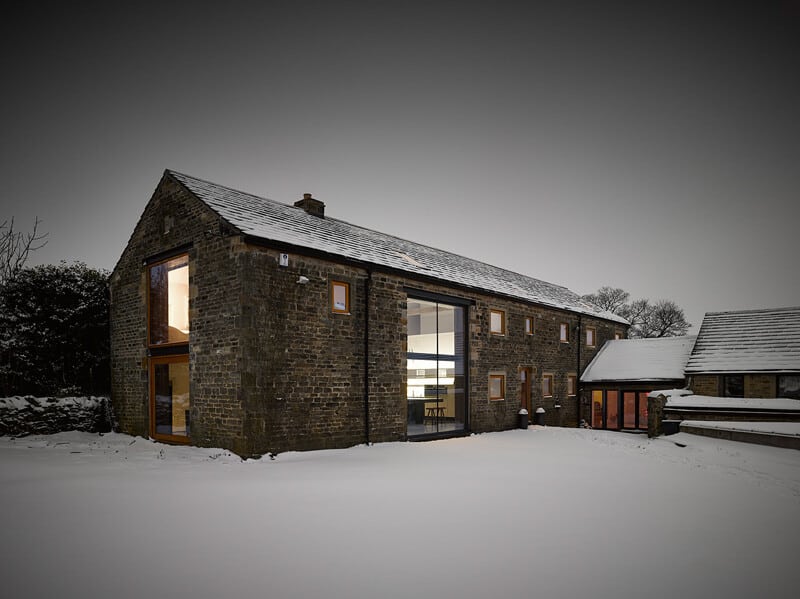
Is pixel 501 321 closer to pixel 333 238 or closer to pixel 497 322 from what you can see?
pixel 497 322

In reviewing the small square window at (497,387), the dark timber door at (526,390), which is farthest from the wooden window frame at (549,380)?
the small square window at (497,387)

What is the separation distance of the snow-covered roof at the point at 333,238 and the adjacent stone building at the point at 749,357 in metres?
6.42

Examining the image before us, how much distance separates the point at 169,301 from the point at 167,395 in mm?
2562

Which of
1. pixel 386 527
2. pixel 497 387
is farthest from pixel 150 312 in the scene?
pixel 497 387

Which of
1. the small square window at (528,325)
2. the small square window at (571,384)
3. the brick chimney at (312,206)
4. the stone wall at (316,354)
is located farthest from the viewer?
the small square window at (571,384)

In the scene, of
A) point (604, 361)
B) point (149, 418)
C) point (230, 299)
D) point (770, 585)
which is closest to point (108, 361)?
point (149, 418)

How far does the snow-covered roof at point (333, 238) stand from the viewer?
1182 centimetres

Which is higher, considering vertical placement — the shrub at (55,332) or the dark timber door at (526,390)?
the shrub at (55,332)

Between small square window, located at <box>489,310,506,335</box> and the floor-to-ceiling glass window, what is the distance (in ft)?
5.94

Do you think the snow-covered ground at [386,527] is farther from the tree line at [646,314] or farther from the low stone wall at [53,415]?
the tree line at [646,314]

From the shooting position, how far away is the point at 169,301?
13.2 metres

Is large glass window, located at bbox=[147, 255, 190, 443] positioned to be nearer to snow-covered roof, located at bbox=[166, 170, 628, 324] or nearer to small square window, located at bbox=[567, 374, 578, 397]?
snow-covered roof, located at bbox=[166, 170, 628, 324]

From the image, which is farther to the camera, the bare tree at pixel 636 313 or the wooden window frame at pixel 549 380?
the bare tree at pixel 636 313

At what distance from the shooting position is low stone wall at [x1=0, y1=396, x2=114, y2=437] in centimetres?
1259
